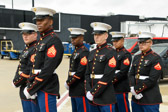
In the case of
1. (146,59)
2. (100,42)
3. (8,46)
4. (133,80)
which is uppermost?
(100,42)

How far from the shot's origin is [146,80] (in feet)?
11.1

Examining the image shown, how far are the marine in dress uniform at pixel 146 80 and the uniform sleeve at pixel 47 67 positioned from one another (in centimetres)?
141

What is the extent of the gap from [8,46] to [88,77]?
67.4 ft

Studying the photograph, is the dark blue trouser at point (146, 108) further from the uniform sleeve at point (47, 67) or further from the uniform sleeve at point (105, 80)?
the uniform sleeve at point (47, 67)

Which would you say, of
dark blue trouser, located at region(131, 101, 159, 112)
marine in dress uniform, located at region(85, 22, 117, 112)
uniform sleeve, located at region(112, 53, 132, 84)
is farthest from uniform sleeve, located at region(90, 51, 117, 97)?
uniform sleeve, located at region(112, 53, 132, 84)

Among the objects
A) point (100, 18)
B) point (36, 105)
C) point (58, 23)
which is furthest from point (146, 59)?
point (100, 18)

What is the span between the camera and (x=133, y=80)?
367 cm

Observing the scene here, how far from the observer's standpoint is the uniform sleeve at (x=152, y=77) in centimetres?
334

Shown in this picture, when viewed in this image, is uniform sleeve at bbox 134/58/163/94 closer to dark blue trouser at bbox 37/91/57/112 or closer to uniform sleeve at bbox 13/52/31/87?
dark blue trouser at bbox 37/91/57/112

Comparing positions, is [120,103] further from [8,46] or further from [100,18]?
[100,18]

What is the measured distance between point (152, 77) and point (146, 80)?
0.10 metres

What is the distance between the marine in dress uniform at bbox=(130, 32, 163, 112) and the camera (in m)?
3.37

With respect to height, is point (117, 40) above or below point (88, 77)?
above

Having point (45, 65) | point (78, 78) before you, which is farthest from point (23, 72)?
point (78, 78)
